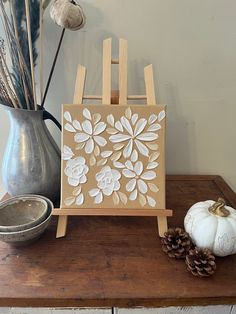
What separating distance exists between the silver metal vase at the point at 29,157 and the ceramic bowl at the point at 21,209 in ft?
0.11

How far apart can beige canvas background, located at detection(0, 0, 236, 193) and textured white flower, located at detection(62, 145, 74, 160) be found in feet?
0.97

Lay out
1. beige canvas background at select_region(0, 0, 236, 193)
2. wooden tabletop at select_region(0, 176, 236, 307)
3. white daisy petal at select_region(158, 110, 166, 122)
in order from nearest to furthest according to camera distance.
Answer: wooden tabletop at select_region(0, 176, 236, 307) → white daisy petal at select_region(158, 110, 166, 122) → beige canvas background at select_region(0, 0, 236, 193)

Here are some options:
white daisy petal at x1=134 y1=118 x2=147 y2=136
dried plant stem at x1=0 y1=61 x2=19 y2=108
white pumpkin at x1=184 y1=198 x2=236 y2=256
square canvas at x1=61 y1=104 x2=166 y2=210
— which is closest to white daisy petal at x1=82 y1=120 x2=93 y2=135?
square canvas at x1=61 y1=104 x2=166 y2=210

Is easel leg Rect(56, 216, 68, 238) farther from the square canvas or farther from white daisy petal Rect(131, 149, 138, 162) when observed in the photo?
white daisy petal Rect(131, 149, 138, 162)

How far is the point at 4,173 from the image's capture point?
2.39ft

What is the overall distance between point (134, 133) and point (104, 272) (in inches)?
12.4

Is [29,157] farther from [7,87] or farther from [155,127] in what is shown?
[155,127]

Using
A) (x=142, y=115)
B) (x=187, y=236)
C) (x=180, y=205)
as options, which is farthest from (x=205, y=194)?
(x=142, y=115)

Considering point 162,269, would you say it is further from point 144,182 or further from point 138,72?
point 138,72

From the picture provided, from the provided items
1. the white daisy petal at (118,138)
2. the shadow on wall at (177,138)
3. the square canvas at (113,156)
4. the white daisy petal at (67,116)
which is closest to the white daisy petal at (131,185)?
the square canvas at (113,156)

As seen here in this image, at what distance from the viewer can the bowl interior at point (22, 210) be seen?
675 millimetres

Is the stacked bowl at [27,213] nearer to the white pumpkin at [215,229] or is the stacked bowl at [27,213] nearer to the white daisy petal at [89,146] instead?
the white daisy petal at [89,146]

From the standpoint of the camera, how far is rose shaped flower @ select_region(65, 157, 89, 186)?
0.64 meters

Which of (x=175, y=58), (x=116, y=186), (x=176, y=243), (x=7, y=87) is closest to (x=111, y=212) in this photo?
(x=116, y=186)
